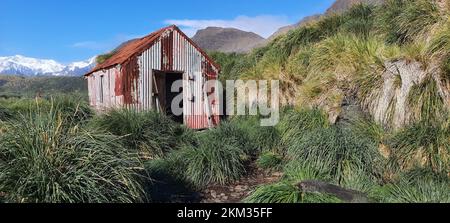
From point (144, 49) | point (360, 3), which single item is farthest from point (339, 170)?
point (360, 3)

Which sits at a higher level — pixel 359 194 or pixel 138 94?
pixel 138 94

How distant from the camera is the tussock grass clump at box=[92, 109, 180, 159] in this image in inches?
295

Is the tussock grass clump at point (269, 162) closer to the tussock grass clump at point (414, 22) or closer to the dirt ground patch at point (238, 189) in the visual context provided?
the dirt ground patch at point (238, 189)

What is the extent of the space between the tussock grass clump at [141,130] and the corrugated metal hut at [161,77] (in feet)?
13.1

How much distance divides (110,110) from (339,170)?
5083mm

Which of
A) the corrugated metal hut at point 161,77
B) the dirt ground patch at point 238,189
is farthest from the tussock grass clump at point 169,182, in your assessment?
the corrugated metal hut at point 161,77

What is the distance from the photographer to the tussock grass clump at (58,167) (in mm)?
3662

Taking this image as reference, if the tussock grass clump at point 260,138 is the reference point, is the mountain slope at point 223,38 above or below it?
above

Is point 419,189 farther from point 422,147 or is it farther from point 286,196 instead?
point 286,196

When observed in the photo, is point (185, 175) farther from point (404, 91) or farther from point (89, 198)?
point (404, 91)

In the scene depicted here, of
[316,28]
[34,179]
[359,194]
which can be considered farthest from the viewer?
[316,28]

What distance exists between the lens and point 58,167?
151 inches

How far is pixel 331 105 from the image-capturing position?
722 centimetres

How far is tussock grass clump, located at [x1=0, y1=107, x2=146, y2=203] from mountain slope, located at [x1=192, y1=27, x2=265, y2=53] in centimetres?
5072
